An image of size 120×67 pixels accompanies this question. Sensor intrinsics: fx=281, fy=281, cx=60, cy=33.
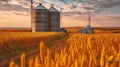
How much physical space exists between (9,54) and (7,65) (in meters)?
4.63

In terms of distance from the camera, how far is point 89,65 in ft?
25.3

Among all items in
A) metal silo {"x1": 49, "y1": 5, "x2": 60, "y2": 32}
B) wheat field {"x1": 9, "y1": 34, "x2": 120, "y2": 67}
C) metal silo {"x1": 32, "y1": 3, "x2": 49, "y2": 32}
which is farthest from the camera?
metal silo {"x1": 49, "y1": 5, "x2": 60, "y2": 32}

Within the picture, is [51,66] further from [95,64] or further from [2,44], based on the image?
[2,44]

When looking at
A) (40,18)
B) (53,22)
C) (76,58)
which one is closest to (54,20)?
(53,22)

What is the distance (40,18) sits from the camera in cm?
6681

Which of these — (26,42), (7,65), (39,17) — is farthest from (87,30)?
(7,65)

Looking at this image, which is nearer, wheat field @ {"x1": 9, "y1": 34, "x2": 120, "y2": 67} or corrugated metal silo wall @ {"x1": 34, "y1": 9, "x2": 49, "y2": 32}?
wheat field @ {"x1": 9, "y1": 34, "x2": 120, "y2": 67}

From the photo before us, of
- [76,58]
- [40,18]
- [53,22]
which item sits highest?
[40,18]

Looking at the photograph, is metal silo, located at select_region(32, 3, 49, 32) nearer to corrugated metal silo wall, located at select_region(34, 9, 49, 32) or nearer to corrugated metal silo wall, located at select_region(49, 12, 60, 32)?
corrugated metal silo wall, located at select_region(34, 9, 49, 32)

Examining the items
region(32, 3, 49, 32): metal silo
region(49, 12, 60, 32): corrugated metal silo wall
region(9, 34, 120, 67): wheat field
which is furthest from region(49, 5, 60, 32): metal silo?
region(9, 34, 120, 67): wheat field

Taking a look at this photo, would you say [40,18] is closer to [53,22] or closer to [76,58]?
[53,22]

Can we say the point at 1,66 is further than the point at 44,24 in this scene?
No

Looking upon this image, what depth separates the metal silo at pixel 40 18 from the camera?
66.6 metres

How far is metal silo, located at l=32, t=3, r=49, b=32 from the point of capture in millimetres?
66562
